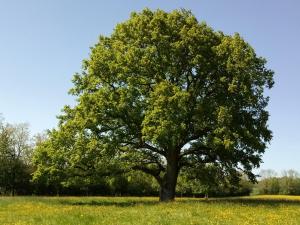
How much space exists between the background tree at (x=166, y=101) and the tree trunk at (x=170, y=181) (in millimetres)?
92

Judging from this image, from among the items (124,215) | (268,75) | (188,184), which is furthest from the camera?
(188,184)

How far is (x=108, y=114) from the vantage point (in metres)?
38.5

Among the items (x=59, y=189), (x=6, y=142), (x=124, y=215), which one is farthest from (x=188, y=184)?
(x=6, y=142)

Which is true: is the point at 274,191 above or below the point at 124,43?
below

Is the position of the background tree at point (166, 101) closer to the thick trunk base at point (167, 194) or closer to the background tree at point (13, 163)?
the thick trunk base at point (167, 194)

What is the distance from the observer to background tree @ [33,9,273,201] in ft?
121

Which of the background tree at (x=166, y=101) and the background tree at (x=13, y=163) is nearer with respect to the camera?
the background tree at (x=166, y=101)

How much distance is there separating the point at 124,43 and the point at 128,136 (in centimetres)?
907

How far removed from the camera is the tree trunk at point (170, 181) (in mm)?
40844

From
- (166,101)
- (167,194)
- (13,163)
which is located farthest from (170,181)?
(13,163)

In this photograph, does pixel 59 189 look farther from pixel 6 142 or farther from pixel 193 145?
pixel 193 145

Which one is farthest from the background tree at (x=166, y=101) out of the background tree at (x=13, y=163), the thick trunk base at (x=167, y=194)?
the background tree at (x=13, y=163)

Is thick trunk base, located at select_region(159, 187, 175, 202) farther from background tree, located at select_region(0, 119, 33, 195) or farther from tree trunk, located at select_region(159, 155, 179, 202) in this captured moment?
background tree, located at select_region(0, 119, 33, 195)

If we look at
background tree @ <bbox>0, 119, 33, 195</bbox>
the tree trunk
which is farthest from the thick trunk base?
background tree @ <bbox>0, 119, 33, 195</bbox>
